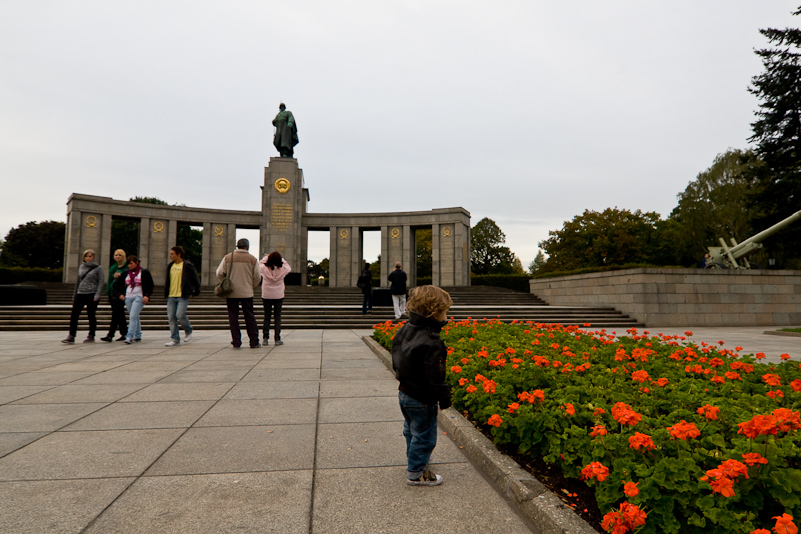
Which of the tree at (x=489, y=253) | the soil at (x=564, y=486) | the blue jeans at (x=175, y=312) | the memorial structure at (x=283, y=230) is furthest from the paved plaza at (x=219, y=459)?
the tree at (x=489, y=253)

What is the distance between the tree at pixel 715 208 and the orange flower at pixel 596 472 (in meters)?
43.4

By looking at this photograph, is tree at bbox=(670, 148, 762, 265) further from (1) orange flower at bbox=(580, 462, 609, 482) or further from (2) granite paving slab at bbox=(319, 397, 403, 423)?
(1) orange flower at bbox=(580, 462, 609, 482)

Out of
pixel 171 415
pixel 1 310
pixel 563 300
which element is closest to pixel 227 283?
pixel 171 415

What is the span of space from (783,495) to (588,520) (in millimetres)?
802

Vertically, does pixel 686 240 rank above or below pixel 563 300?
above

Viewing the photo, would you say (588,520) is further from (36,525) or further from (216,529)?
(36,525)

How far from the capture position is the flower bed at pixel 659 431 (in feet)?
5.92

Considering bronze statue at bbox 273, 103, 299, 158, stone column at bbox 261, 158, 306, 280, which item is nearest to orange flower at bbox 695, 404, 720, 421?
stone column at bbox 261, 158, 306, 280

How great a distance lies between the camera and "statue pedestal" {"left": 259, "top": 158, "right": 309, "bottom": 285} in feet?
92.0

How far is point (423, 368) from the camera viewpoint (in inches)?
104

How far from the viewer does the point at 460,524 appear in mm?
2258

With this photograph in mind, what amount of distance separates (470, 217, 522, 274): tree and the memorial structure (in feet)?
101

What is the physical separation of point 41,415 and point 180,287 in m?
5.04

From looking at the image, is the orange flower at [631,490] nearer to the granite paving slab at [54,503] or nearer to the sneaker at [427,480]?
the sneaker at [427,480]
